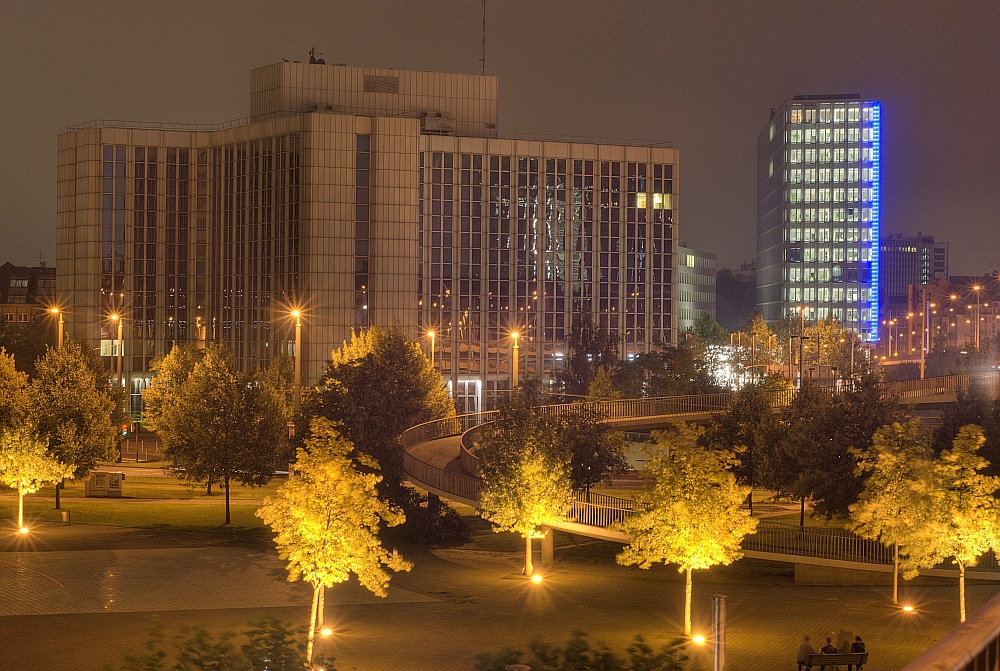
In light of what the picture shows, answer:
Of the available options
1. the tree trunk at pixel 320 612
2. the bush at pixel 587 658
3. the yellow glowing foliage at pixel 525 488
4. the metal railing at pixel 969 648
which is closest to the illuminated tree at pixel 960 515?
the bush at pixel 587 658

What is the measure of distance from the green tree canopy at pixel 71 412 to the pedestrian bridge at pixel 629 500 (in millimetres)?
13459

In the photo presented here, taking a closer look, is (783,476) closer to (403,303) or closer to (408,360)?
(408,360)

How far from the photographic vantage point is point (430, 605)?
3000cm

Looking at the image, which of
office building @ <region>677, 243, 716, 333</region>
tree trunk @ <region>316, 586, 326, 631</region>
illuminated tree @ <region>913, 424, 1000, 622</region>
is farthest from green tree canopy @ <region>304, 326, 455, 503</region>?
office building @ <region>677, 243, 716, 333</region>

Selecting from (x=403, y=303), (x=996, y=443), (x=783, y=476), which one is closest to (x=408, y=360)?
(x=783, y=476)

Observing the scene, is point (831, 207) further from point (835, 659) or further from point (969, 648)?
point (969, 648)

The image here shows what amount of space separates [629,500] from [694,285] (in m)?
130

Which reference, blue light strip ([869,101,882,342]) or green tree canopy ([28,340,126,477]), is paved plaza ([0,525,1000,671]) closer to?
green tree canopy ([28,340,126,477])

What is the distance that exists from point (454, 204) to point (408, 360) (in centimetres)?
5771

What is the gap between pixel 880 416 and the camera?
1465 inches

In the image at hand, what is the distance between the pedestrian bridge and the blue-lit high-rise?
114 metres

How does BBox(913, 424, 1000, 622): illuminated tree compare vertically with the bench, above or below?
above

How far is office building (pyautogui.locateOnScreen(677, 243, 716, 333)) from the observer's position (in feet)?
509

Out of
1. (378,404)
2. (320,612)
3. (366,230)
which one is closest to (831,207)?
(366,230)
